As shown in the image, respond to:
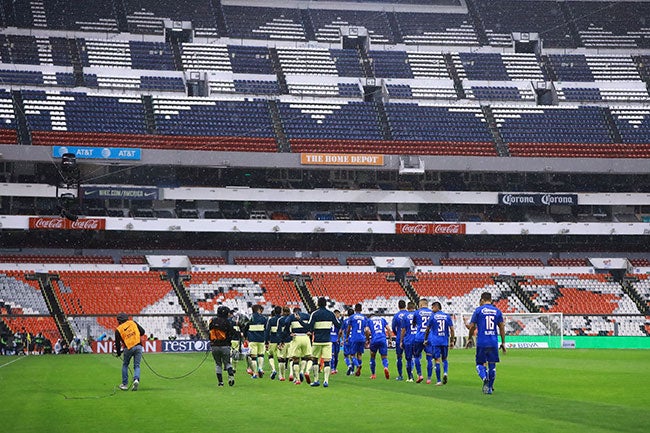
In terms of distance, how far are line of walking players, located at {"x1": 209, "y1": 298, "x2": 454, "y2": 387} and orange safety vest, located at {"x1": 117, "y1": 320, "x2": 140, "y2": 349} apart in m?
1.98

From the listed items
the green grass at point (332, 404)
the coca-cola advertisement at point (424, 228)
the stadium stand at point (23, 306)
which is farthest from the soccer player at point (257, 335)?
A: the coca-cola advertisement at point (424, 228)

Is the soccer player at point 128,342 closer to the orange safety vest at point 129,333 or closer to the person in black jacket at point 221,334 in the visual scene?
the orange safety vest at point 129,333

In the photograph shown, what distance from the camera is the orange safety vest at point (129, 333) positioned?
2442 cm

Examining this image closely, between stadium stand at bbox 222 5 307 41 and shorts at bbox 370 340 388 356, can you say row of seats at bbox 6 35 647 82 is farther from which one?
shorts at bbox 370 340 388 356

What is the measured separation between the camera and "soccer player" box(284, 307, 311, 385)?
25625mm

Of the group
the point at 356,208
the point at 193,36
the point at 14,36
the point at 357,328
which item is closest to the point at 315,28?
the point at 193,36

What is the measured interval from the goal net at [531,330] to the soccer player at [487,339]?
35.1 m

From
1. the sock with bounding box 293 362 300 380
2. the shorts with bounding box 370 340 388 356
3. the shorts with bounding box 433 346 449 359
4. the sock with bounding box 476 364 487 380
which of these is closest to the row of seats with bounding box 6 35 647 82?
the shorts with bounding box 370 340 388 356

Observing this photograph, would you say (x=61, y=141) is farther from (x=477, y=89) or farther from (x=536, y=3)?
(x=536, y=3)

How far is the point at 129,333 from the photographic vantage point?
2453cm

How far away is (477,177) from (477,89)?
9350 mm

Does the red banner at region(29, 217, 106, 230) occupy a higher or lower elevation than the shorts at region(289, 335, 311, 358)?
higher

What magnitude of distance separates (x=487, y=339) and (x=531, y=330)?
37159 millimetres

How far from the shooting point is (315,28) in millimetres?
84375
